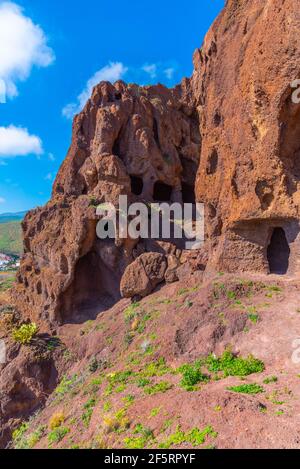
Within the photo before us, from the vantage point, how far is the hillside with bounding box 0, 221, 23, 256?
5595 inches

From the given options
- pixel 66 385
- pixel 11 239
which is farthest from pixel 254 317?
pixel 11 239

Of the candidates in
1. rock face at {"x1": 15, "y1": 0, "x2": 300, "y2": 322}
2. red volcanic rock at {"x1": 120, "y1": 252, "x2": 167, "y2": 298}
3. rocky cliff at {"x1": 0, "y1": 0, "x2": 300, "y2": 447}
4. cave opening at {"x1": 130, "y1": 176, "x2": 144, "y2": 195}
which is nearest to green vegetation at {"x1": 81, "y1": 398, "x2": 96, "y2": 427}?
rocky cliff at {"x1": 0, "y1": 0, "x2": 300, "y2": 447}

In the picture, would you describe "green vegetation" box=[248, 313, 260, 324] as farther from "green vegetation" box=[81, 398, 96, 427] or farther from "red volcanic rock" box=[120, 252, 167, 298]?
"red volcanic rock" box=[120, 252, 167, 298]

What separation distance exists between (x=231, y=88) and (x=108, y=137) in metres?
12.5

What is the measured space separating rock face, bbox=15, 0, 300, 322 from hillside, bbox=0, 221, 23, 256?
391 ft

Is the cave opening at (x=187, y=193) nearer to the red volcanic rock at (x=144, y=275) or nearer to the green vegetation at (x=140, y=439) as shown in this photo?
the red volcanic rock at (x=144, y=275)

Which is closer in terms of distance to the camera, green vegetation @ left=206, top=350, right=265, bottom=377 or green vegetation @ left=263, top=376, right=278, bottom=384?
green vegetation @ left=263, top=376, right=278, bottom=384

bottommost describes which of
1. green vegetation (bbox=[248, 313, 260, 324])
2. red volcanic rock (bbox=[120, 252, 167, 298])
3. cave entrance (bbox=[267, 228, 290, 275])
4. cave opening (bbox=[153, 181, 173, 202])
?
green vegetation (bbox=[248, 313, 260, 324])

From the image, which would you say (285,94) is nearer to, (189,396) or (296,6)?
(296,6)

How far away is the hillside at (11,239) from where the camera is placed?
466 ft

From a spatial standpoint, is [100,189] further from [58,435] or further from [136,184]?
[58,435]

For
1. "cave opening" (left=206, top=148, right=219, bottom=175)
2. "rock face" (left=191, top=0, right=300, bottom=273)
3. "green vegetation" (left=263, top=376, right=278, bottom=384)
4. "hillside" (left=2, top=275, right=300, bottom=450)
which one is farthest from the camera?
"cave opening" (left=206, top=148, right=219, bottom=175)

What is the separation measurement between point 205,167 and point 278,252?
577 cm

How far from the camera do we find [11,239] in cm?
15850
